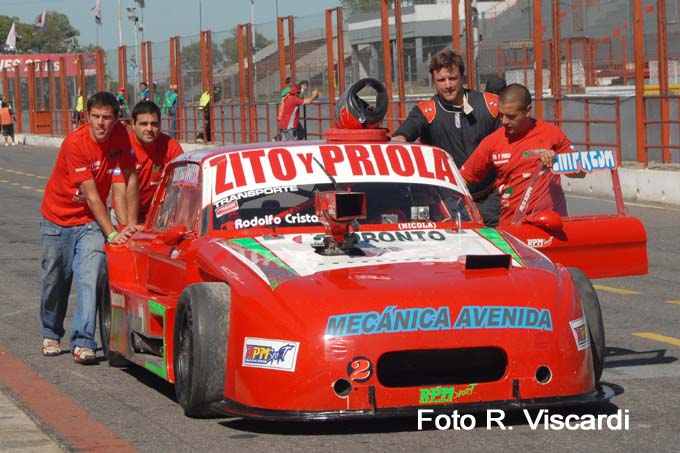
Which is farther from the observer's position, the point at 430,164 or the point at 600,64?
the point at 600,64

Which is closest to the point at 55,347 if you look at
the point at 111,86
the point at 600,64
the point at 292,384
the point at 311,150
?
the point at 311,150

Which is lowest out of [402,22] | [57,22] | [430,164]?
[430,164]

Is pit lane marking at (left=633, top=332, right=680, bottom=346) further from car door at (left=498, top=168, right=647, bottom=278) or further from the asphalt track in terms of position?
car door at (left=498, top=168, right=647, bottom=278)

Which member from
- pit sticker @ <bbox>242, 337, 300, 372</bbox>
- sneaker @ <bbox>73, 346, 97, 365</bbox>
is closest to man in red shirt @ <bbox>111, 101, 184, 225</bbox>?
sneaker @ <bbox>73, 346, 97, 365</bbox>

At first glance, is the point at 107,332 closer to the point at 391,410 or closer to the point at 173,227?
the point at 173,227

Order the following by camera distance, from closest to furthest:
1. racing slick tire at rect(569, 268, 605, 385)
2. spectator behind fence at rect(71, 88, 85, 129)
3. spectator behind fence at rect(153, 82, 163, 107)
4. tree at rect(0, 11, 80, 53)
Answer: racing slick tire at rect(569, 268, 605, 385), spectator behind fence at rect(153, 82, 163, 107), spectator behind fence at rect(71, 88, 85, 129), tree at rect(0, 11, 80, 53)

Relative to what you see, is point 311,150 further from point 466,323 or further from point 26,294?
point 26,294

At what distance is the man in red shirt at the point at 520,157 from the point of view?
8.61m

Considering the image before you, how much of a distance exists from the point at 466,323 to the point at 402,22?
26.5 m

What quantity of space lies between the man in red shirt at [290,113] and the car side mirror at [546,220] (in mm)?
26531

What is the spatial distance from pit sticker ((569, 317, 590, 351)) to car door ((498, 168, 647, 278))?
1.23 metres

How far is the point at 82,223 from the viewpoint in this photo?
9.32 m

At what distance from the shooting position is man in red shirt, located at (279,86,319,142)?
34312mm

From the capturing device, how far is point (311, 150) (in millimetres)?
8039
